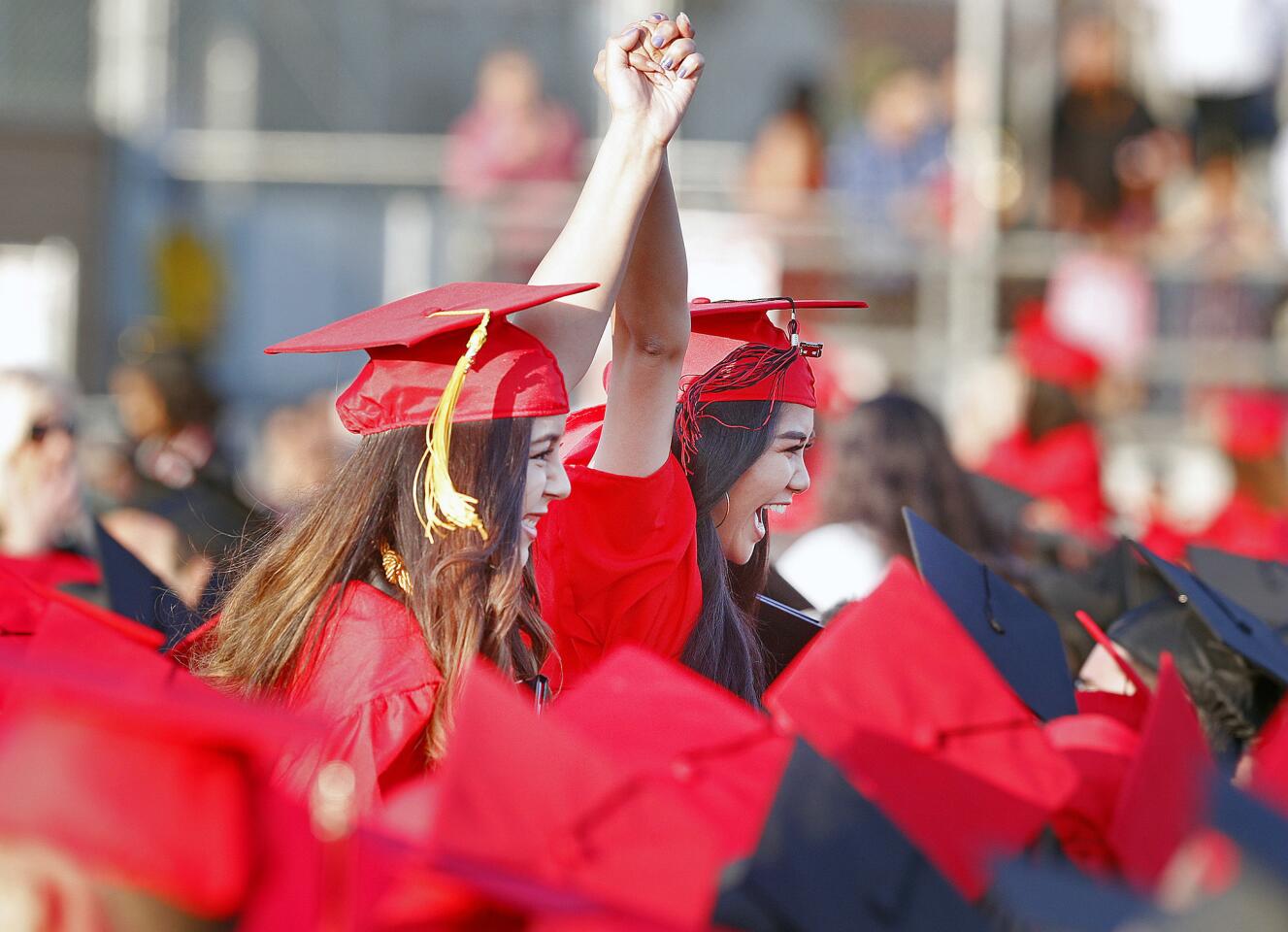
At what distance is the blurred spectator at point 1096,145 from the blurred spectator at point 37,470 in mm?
5621

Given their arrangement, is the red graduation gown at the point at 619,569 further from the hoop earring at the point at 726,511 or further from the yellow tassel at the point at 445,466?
the yellow tassel at the point at 445,466

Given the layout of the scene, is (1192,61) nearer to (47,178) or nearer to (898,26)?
(898,26)

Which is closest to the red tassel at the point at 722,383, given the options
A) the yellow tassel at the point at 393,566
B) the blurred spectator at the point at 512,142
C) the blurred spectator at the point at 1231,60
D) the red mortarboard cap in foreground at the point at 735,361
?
the red mortarboard cap in foreground at the point at 735,361

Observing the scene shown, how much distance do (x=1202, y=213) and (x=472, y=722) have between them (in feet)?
25.0

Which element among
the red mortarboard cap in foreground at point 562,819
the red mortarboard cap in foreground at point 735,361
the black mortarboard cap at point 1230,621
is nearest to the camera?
the red mortarboard cap in foreground at point 562,819

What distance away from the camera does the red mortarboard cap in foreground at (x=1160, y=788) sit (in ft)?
5.01

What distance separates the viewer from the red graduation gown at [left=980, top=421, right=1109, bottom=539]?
5.89 metres

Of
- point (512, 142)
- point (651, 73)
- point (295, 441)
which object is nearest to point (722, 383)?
point (651, 73)

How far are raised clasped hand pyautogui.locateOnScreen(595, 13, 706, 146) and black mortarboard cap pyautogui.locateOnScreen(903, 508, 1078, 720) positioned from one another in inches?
25.7

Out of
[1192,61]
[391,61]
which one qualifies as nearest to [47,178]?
[391,61]

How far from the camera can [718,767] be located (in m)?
1.58

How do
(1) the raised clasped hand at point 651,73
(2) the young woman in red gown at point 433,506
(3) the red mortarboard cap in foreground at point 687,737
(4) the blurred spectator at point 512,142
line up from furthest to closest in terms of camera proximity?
(4) the blurred spectator at point 512,142, (1) the raised clasped hand at point 651,73, (2) the young woman in red gown at point 433,506, (3) the red mortarboard cap in foreground at point 687,737

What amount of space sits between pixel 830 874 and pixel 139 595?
154 cm

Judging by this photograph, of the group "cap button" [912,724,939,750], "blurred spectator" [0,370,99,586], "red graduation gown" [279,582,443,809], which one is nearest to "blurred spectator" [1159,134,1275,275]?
"blurred spectator" [0,370,99,586]
